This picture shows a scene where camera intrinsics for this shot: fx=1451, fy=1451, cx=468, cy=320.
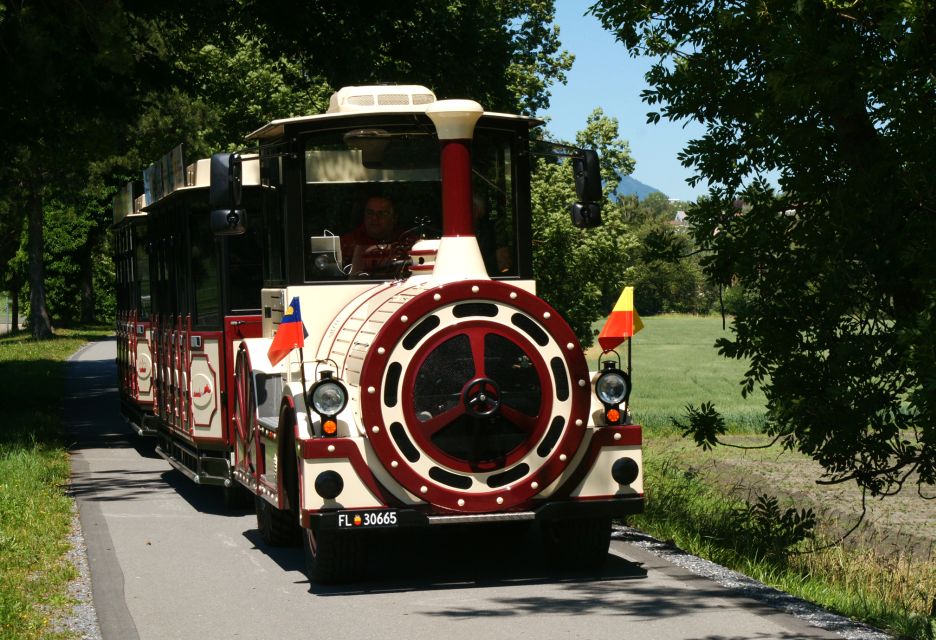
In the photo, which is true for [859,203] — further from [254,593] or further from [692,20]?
[254,593]

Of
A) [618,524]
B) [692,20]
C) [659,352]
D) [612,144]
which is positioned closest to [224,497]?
[618,524]

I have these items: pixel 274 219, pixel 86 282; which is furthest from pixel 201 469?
pixel 86 282

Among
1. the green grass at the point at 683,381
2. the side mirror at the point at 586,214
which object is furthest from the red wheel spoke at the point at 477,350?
the green grass at the point at 683,381

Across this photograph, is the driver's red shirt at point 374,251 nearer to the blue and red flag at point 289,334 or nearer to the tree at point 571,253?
the blue and red flag at point 289,334

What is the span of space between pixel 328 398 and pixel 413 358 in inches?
22.2

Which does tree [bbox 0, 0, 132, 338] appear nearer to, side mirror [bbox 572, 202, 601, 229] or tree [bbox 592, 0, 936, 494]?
tree [bbox 592, 0, 936, 494]

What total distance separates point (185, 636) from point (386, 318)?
2375 millimetres

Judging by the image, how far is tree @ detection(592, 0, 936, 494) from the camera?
29.4ft

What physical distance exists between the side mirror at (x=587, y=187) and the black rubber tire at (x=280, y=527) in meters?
3.00

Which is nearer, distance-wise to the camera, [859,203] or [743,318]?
[859,203]

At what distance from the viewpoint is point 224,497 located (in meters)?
13.4

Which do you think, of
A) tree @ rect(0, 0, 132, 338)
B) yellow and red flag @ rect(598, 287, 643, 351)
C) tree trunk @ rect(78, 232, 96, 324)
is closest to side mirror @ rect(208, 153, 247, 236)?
yellow and red flag @ rect(598, 287, 643, 351)

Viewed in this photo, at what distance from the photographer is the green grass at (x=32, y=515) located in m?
8.32

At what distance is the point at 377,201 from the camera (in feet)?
33.2
